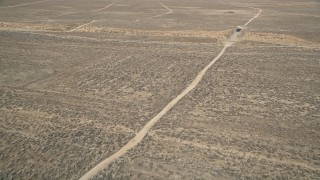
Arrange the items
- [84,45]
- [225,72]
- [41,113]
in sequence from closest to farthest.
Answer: [41,113]
[225,72]
[84,45]

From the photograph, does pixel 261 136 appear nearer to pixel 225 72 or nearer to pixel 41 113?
pixel 225 72

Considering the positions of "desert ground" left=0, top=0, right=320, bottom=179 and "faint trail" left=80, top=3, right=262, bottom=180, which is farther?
"desert ground" left=0, top=0, right=320, bottom=179

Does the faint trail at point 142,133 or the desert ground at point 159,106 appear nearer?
the faint trail at point 142,133

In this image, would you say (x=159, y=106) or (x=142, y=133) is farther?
(x=159, y=106)

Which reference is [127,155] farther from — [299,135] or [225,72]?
[225,72]

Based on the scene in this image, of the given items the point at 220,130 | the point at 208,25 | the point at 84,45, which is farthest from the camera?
the point at 208,25

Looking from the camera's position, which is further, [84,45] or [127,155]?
[84,45]

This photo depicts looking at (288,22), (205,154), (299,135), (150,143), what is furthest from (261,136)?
(288,22)

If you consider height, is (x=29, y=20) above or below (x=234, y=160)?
above
